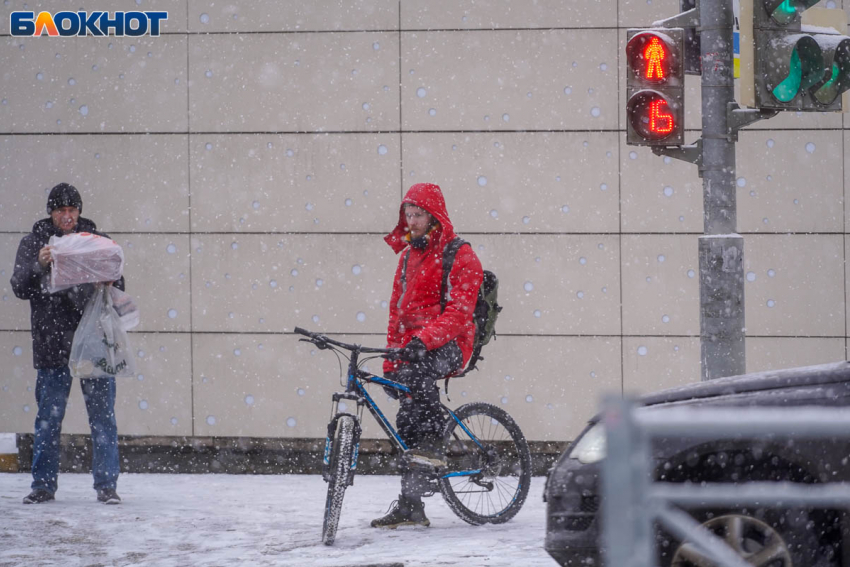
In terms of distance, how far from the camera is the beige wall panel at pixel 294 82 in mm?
9078

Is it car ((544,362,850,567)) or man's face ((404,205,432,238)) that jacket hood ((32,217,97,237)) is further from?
car ((544,362,850,567))

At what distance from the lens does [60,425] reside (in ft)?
25.0

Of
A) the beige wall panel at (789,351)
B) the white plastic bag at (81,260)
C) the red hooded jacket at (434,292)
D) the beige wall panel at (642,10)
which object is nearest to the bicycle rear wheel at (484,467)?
the red hooded jacket at (434,292)

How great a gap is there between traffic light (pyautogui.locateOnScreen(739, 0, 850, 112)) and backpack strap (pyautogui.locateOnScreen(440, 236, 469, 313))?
1.89 m

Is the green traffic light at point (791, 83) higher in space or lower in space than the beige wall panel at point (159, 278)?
higher

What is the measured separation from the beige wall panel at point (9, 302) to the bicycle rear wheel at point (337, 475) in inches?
169

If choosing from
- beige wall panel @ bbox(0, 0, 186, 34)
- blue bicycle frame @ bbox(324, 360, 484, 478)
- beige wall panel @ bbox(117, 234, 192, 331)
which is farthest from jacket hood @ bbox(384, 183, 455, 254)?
beige wall panel @ bbox(0, 0, 186, 34)

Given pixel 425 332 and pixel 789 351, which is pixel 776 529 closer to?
pixel 425 332

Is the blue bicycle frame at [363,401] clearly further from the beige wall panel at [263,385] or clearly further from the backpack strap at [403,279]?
the beige wall panel at [263,385]

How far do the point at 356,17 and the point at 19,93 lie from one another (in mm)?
3034

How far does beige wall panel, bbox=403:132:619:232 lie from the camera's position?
8.93 metres

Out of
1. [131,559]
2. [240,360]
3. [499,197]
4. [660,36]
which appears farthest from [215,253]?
[660,36]

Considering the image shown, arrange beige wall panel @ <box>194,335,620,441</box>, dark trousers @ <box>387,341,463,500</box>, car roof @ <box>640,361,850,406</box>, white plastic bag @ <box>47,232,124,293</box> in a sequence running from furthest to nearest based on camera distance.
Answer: beige wall panel @ <box>194,335,620,441</box> → white plastic bag @ <box>47,232,124,293</box> → dark trousers @ <box>387,341,463,500</box> → car roof @ <box>640,361,850,406</box>

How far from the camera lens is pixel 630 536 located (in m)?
2.10
